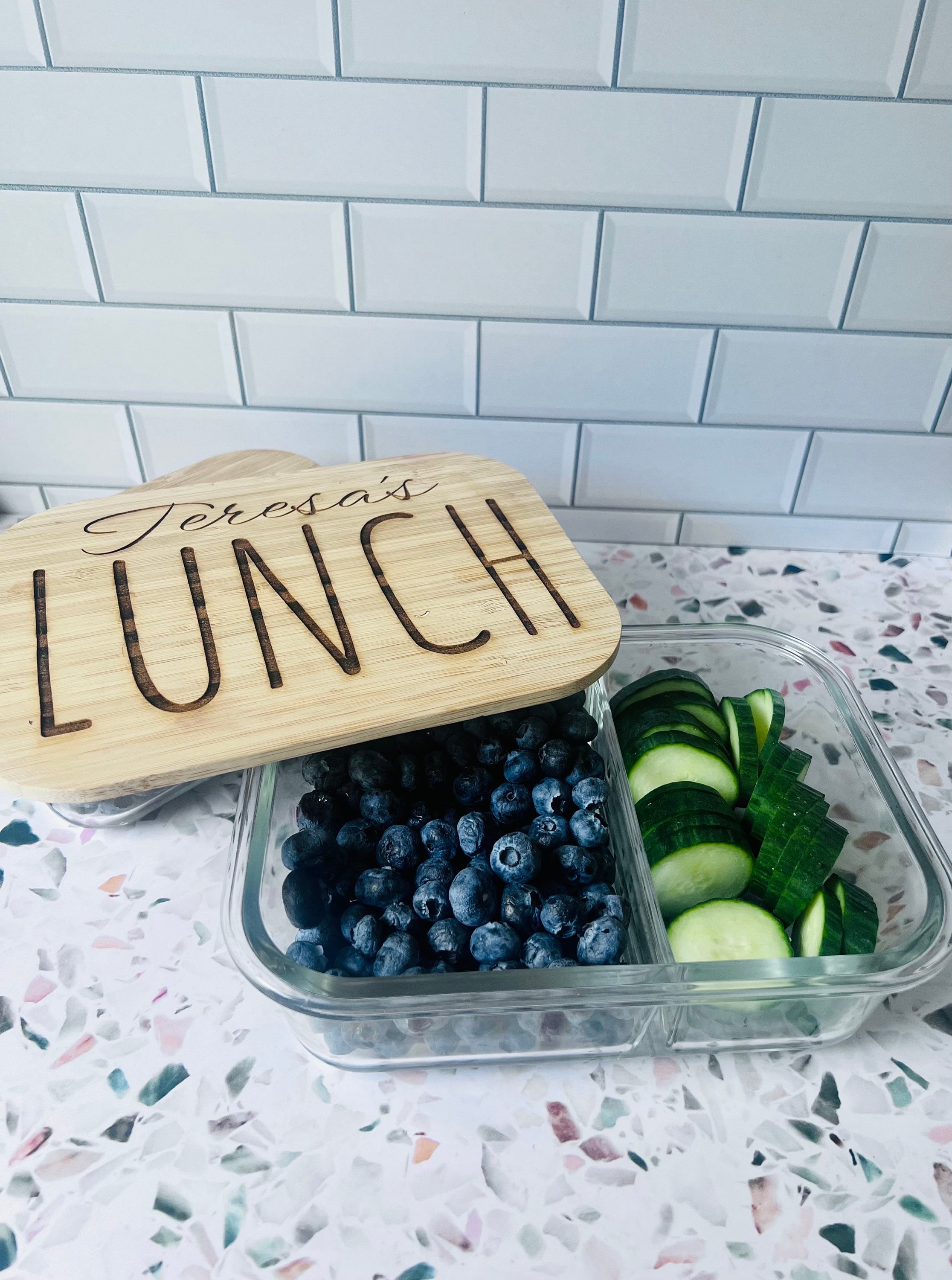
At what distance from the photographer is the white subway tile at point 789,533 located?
99cm

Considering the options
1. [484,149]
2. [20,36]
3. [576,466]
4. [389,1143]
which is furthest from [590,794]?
[20,36]

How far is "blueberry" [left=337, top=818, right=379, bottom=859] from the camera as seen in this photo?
58cm

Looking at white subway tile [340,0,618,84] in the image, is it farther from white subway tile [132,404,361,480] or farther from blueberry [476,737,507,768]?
blueberry [476,737,507,768]

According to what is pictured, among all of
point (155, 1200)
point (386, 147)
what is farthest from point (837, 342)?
point (155, 1200)

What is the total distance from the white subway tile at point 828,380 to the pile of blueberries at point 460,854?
437 millimetres

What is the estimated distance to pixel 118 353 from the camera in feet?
2.94

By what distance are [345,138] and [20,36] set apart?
28 centimetres

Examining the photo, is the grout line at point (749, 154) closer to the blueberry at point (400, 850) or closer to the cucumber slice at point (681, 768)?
the cucumber slice at point (681, 768)

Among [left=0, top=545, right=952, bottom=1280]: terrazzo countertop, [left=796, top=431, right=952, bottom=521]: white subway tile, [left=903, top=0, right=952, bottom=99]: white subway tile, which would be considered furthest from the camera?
[left=796, top=431, right=952, bottom=521]: white subway tile

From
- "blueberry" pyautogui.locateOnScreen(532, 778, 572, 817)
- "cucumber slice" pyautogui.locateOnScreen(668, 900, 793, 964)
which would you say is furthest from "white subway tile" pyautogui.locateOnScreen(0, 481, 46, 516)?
"cucumber slice" pyautogui.locateOnScreen(668, 900, 793, 964)

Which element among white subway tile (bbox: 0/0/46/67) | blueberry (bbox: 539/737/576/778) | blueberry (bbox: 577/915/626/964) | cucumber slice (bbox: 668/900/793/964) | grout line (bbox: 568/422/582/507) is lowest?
cucumber slice (bbox: 668/900/793/964)

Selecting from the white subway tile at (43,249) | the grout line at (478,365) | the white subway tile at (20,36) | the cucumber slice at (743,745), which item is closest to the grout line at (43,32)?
the white subway tile at (20,36)

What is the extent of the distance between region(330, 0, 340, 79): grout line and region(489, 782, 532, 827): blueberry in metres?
0.62

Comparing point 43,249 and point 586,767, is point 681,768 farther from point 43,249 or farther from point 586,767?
point 43,249
